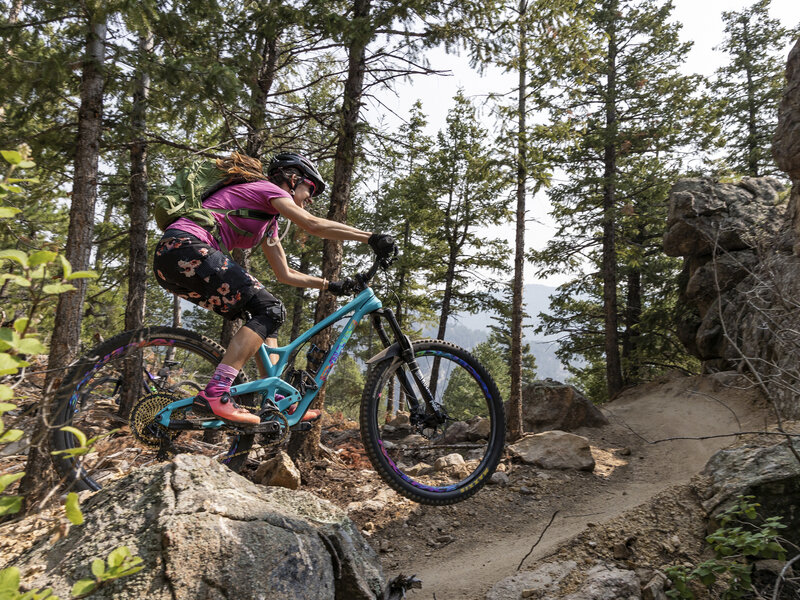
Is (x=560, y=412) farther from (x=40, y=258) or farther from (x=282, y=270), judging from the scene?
(x=40, y=258)

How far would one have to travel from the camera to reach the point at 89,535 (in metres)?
2.30

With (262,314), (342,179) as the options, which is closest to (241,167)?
(262,314)

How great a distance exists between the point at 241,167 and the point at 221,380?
1.56 m

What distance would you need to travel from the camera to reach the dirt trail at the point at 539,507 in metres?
4.43

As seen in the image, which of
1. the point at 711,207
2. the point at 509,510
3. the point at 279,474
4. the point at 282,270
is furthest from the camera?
the point at 711,207

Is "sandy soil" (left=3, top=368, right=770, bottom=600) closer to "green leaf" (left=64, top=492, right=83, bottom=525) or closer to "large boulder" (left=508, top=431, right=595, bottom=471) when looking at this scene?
"large boulder" (left=508, top=431, right=595, bottom=471)

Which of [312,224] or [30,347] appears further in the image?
[312,224]

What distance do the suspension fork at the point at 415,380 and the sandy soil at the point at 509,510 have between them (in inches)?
52.9

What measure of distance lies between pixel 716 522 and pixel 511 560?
1.72 metres

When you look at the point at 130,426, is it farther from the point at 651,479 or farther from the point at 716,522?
the point at 651,479

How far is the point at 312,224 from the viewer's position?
3285mm

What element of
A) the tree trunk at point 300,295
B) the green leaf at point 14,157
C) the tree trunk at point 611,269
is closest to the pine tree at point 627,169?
the tree trunk at point 611,269

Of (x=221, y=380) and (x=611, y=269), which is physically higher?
(x=611, y=269)

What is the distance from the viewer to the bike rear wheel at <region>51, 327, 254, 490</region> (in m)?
3.10
